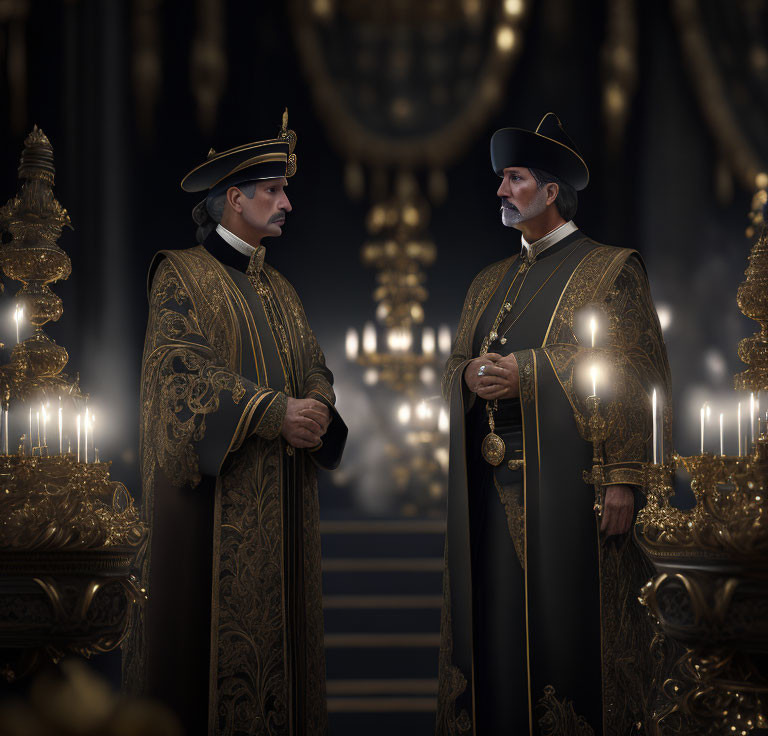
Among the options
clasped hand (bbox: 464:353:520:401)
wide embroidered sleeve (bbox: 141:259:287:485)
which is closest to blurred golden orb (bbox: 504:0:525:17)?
clasped hand (bbox: 464:353:520:401)

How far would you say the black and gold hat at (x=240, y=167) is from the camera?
11.7 feet

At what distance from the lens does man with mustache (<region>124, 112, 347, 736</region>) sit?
3135 millimetres

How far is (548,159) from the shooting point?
11.8 ft

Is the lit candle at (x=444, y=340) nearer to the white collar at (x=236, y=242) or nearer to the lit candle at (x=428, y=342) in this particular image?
the lit candle at (x=428, y=342)

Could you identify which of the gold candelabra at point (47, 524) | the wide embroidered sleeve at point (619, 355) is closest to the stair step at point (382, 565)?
the wide embroidered sleeve at point (619, 355)

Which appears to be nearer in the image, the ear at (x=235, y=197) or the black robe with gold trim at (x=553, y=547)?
the black robe with gold trim at (x=553, y=547)

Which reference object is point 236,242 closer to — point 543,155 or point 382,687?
point 543,155

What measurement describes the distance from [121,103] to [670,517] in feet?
11.0

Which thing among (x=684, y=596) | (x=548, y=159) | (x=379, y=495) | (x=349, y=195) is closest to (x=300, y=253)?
(x=349, y=195)

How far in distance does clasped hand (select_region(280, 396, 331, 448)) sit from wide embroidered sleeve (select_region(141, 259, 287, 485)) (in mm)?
42

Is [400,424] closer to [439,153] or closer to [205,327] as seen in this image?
[439,153]

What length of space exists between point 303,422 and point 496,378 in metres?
0.65

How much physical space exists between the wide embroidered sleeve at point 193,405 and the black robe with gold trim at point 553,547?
2.29 ft

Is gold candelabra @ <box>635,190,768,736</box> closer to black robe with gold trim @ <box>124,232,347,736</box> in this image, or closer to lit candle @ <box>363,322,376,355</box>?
black robe with gold trim @ <box>124,232,347,736</box>
